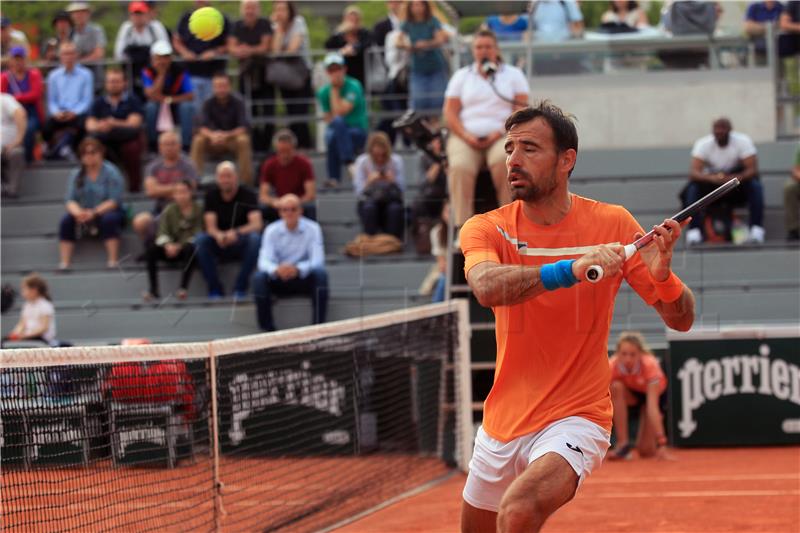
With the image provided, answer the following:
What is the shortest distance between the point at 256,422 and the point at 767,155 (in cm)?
1070

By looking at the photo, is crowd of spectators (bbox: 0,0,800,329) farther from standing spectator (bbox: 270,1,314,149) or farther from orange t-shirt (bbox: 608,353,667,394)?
orange t-shirt (bbox: 608,353,667,394)

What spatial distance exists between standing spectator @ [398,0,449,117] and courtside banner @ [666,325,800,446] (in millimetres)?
4858

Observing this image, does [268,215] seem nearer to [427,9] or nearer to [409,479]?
[427,9]

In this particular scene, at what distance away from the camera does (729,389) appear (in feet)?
46.2

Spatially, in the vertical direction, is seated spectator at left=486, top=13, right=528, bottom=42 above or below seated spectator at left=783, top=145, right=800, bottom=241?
above

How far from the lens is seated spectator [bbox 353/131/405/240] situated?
1518 cm

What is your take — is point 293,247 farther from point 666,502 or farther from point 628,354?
point 666,502

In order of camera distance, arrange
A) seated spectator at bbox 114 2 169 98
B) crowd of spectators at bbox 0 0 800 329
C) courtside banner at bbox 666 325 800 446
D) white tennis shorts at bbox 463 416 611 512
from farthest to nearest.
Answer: seated spectator at bbox 114 2 169 98 → crowd of spectators at bbox 0 0 800 329 → courtside banner at bbox 666 325 800 446 → white tennis shorts at bbox 463 416 611 512

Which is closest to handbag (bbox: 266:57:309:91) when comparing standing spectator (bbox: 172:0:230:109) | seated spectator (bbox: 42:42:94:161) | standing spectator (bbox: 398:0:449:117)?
standing spectator (bbox: 172:0:230:109)

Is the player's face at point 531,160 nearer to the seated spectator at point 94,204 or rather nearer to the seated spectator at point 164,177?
the seated spectator at point 164,177

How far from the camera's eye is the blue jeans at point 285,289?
14.1 meters

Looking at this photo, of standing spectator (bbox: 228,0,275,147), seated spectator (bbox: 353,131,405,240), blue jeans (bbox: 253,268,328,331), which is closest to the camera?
blue jeans (bbox: 253,268,328,331)

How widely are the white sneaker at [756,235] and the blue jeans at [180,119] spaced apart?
23.8 feet

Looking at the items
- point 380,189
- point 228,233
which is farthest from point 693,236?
point 228,233
